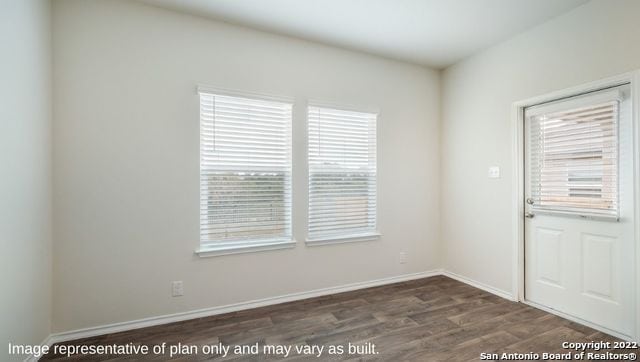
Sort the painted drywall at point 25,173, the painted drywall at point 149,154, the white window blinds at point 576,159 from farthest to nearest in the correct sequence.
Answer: the white window blinds at point 576,159
the painted drywall at point 149,154
the painted drywall at point 25,173

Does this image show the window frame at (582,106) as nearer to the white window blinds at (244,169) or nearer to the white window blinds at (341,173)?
the white window blinds at (341,173)

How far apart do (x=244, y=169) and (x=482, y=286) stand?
312 centimetres

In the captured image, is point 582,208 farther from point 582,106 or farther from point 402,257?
point 402,257

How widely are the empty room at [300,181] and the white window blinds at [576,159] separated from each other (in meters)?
0.02

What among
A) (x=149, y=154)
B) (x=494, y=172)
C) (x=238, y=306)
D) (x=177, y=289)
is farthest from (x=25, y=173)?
(x=494, y=172)

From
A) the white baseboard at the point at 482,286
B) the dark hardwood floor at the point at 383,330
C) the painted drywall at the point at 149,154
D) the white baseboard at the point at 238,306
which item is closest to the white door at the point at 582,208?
the white baseboard at the point at 482,286

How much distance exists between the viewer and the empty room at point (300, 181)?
7.23 feet

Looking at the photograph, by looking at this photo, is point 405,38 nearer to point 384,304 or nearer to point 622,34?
point 622,34

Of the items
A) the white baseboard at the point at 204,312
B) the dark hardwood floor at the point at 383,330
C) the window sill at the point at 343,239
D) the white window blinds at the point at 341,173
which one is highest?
the white window blinds at the point at 341,173

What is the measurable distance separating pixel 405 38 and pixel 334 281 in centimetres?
287

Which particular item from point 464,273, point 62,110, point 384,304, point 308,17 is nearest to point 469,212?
point 464,273

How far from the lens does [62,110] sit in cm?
232

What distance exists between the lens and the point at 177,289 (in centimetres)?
266

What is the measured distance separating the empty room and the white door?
0.06ft
